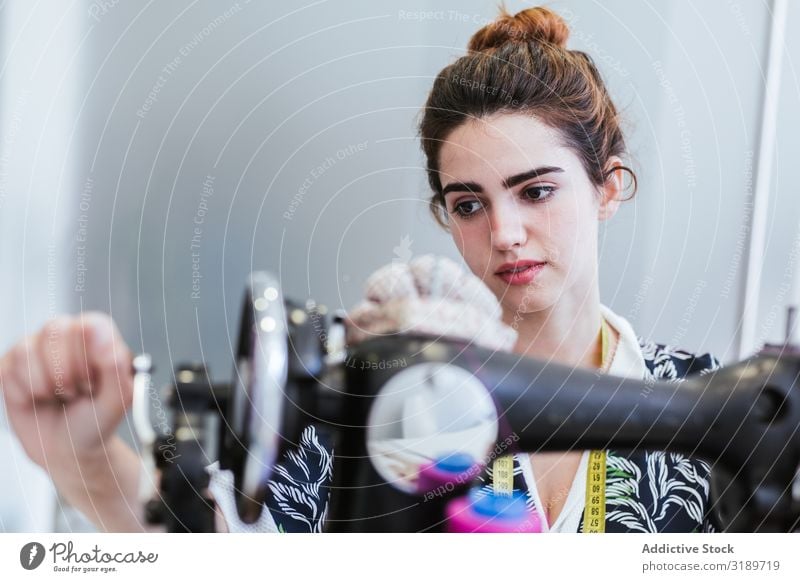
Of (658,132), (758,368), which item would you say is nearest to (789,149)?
(658,132)

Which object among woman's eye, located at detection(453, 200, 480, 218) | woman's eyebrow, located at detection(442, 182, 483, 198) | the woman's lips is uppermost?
woman's eyebrow, located at detection(442, 182, 483, 198)

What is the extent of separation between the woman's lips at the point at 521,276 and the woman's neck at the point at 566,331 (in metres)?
0.03

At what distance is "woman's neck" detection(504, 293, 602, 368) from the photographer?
73 centimetres

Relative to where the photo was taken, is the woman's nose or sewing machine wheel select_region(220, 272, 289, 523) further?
the woman's nose

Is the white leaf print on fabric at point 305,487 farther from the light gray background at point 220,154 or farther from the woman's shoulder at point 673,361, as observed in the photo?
the woman's shoulder at point 673,361

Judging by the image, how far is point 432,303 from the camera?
711 millimetres

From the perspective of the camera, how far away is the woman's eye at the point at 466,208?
72 centimetres

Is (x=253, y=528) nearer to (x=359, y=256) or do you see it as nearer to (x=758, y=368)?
(x=359, y=256)

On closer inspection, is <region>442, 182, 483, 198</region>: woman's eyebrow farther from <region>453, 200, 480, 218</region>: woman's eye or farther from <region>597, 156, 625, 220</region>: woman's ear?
<region>597, 156, 625, 220</region>: woman's ear

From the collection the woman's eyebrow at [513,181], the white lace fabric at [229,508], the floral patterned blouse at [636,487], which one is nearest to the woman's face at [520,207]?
the woman's eyebrow at [513,181]
